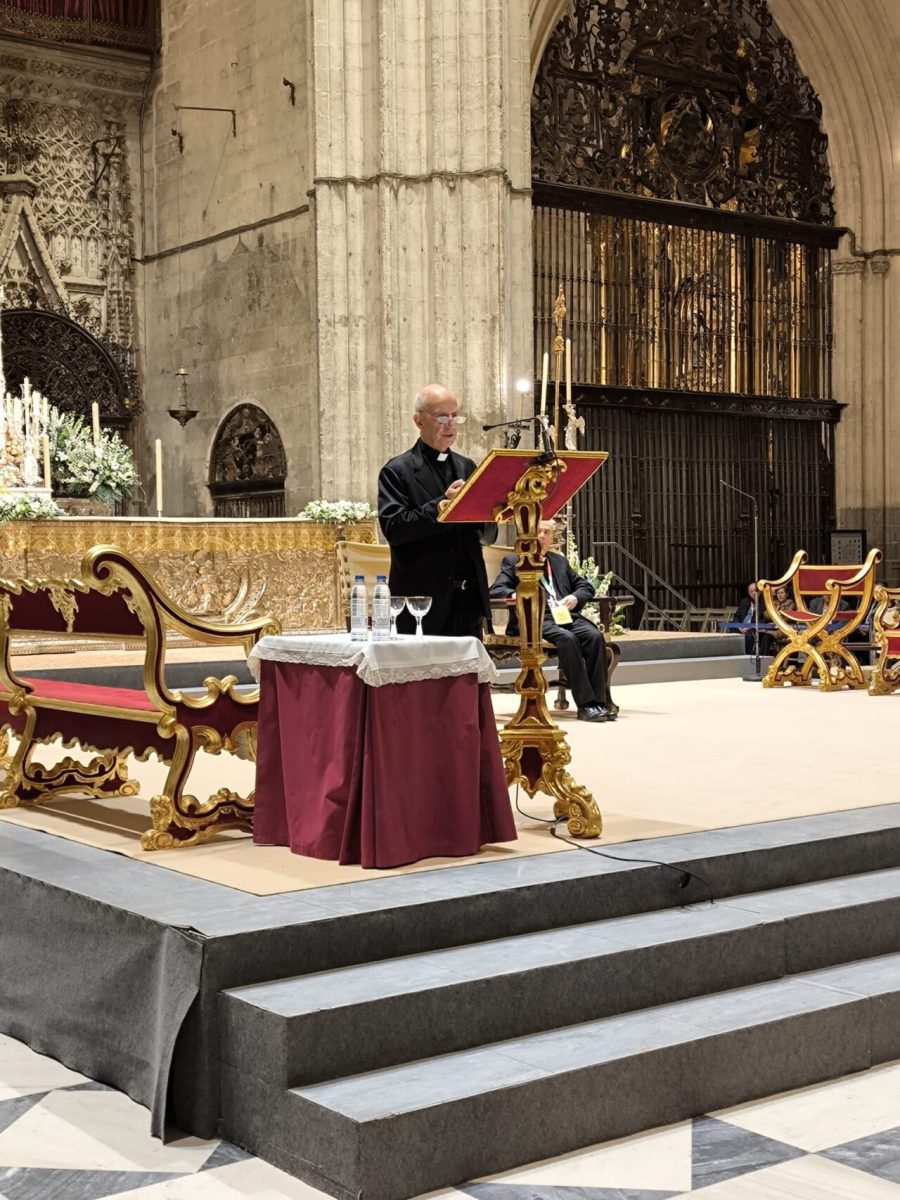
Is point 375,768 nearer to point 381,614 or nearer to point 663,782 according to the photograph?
point 381,614

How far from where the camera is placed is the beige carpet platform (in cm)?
444

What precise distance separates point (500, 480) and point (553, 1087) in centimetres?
211

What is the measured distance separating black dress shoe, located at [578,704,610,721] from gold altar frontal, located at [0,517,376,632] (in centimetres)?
412

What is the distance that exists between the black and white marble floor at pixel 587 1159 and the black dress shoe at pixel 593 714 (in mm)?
4941

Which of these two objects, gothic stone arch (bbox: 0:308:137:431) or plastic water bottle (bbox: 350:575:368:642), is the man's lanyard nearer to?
plastic water bottle (bbox: 350:575:368:642)

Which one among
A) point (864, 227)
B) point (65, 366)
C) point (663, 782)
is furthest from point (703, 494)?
point (663, 782)

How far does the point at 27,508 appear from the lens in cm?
1116

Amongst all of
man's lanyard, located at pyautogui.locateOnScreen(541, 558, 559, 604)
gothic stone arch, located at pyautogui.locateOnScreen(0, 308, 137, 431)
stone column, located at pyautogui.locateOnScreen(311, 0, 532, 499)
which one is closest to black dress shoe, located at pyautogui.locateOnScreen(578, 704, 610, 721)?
man's lanyard, located at pyautogui.locateOnScreen(541, 558, 559, 604)

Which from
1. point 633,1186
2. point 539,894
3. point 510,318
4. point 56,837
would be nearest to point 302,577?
point 510,318

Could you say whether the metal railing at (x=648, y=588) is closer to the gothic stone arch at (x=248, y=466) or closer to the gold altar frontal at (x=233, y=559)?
the gothic stone arch at (x=248, y=466)

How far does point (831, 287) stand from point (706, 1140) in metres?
18.1

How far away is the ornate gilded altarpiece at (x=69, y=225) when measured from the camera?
17234mm

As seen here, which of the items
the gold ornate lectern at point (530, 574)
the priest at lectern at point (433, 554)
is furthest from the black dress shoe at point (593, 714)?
the gold ornate lectern at point (530, 574)

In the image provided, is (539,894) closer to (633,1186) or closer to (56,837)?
(633,1186)
